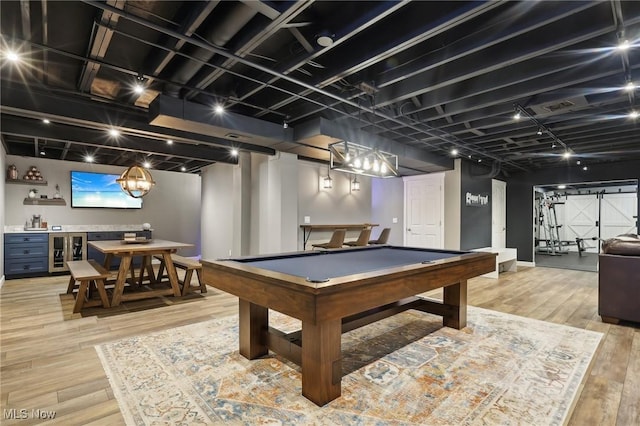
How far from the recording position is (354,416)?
1928mm

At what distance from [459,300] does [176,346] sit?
297 centimetres

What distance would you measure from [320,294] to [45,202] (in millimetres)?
8287

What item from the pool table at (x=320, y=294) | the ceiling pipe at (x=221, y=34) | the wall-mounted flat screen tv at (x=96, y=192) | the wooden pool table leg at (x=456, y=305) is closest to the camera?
the pool table at (x=320, y=294)

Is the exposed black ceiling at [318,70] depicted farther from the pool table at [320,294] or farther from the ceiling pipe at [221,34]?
the pool table at [320,294]

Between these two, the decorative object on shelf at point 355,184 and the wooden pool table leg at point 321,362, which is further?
the decorative object on shelf at point 355,184

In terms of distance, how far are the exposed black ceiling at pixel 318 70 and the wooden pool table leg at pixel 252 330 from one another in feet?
7.29

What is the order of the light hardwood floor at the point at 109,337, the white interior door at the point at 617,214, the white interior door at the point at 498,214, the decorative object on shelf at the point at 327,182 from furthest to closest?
the white interior door at the point at 617,214, the white interior door at the point at 498,214, the decorative object on shelf at the point at 327,182, the light hardwood floor at the point at 109,337

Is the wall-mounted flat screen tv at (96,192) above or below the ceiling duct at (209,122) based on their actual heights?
below

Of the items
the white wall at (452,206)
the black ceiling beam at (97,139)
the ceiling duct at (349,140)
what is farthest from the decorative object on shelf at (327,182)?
the white wall at (452,206)

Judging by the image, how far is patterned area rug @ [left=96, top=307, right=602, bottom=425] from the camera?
195 cm

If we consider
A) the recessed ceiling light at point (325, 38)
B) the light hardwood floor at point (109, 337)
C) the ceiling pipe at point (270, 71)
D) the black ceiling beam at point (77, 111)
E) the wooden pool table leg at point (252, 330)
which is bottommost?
the light hardwood floor at point (109, 337)

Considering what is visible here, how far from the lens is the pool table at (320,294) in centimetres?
192

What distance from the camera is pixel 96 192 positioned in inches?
305

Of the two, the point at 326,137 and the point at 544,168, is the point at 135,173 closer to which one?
the point at 326,137
